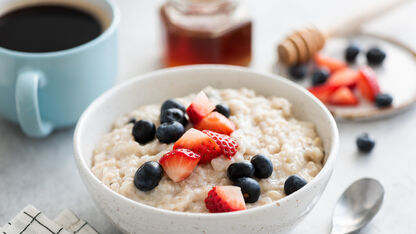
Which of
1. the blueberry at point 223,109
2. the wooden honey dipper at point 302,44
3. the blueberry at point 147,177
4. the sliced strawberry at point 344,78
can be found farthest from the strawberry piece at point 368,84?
the blueberry at point 147,177

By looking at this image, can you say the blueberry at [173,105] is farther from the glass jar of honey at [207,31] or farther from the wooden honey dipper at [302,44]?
the wooden honey dipper at [302,44]

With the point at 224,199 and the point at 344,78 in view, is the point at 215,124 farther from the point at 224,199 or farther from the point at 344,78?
the point at 344,78

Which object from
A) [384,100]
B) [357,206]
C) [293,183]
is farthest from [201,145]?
[384,100]

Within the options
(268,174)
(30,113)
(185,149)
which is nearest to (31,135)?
(30,113)

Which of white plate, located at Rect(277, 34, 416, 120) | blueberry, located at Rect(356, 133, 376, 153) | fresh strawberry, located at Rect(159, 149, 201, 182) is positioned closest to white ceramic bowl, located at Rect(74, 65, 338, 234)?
fresh strawberry, located at Rect(159, 149, 201, 182)

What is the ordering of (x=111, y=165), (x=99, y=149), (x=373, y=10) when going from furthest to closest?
(x=373, y=10)
(x=99, y=149)
(x=111, y=165)

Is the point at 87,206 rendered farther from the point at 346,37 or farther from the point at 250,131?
the point at 346,37
